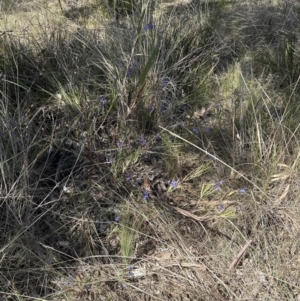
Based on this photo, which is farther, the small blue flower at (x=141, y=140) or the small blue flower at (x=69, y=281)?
the small blue flower at (x=141, y=140)

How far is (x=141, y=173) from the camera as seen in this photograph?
2164 millimetres

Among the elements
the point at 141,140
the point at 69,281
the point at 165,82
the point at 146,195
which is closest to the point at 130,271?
the point at 69,281

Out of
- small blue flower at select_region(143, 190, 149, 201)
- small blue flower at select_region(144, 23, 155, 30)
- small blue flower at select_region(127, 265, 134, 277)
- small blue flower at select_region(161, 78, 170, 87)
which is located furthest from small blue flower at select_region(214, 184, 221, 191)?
small blue flower at select_region(144, 23, 155, 30)

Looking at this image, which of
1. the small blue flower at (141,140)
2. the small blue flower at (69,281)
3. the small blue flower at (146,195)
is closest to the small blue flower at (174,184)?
the small blue flower at (146,195)

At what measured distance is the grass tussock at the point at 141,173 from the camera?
1760 mm

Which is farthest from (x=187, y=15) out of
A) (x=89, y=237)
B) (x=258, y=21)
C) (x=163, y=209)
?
(x=89, y=237)

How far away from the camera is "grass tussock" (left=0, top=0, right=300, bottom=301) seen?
1.76 m

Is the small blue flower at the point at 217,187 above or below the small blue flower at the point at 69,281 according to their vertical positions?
above

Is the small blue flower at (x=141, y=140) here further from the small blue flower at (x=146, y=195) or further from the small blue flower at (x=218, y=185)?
the small blue flower at (x=218, y=185)

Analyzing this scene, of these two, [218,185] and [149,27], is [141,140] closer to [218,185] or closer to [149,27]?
[218,185]

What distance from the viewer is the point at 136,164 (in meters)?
2.19

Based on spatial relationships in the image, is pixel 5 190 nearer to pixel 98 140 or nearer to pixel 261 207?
pixel 98 140

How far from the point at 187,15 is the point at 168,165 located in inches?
60.8

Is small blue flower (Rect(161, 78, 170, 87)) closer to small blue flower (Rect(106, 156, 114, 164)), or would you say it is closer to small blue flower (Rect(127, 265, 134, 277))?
small blue flower (Rect(106, 156, 114, 164))
